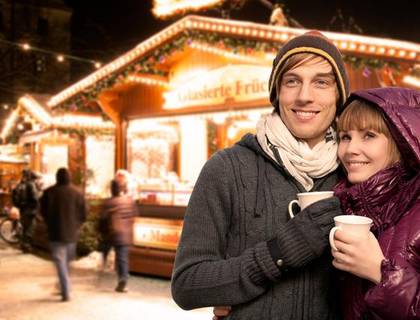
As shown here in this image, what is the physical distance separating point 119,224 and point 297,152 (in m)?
6.35

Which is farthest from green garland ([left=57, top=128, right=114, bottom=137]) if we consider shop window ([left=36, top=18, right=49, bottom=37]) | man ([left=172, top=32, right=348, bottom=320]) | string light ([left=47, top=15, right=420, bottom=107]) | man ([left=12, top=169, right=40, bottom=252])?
shop window ([left=36, top=18, right=49, bottom=37])

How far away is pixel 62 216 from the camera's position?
7.77 m

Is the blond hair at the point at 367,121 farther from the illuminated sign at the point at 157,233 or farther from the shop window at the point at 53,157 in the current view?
the shop window at the point at 53,157

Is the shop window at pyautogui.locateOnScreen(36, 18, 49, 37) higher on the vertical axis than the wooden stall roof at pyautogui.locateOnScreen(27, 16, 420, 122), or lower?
higher

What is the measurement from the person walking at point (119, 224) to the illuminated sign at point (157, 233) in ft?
2.42

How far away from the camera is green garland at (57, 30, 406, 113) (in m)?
6.68

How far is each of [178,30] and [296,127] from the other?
23.2ft

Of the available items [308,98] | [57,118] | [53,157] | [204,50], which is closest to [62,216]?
[204,50]

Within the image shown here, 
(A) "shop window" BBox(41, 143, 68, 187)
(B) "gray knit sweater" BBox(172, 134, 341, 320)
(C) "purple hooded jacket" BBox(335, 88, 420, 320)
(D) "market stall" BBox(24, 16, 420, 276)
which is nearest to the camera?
(C) "purple hooded jacket" BBox(335, 88, 420, 320)

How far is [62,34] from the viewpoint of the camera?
47312 millimetres

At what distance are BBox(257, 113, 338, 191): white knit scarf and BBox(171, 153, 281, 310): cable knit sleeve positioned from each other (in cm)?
21

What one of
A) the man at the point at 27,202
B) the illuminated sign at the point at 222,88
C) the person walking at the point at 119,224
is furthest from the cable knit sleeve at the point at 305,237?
the man at the point at 27,202

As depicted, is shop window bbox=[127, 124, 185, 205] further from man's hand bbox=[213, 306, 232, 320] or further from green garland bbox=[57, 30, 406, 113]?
man's hand bbox=[213, 306, 232, 320]

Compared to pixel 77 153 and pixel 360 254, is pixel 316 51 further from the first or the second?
pixel 77 153
